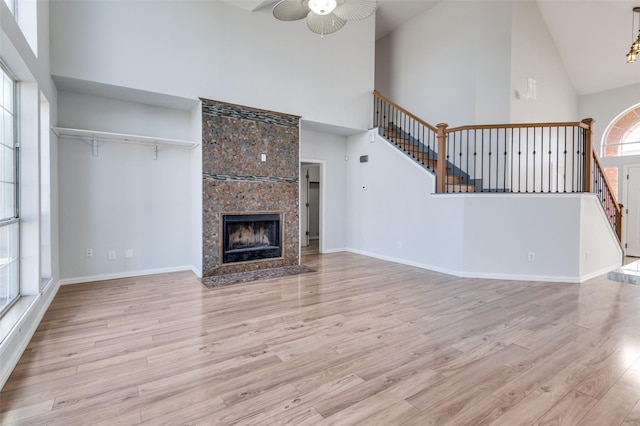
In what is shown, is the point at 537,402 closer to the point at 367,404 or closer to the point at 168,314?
the point at 367,404

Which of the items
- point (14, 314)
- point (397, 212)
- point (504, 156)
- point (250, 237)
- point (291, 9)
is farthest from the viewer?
point (397, 212)

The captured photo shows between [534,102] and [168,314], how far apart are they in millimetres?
7457

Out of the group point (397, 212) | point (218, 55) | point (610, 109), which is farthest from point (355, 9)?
point (610, 109)

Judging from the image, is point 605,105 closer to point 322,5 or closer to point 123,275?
point 322,5

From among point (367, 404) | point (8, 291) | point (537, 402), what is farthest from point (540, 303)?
point (8, 291)

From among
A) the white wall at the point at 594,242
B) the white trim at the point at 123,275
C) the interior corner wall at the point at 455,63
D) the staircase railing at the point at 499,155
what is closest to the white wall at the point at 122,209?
the white trim at the point at 123,275

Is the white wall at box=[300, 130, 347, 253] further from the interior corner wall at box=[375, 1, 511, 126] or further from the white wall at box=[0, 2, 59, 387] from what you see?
the white wall at box=[0, 2, 59, 387]

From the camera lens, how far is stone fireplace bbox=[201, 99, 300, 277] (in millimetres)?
4746

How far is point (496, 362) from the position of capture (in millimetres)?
2342

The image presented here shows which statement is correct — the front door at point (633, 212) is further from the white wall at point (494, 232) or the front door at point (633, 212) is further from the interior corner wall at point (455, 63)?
the interior corner wall at point (455, 63)

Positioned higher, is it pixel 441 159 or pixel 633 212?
pixel 441 159

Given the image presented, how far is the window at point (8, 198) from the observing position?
257cm

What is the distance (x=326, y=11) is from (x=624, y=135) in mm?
8376

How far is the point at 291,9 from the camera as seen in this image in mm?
2906
